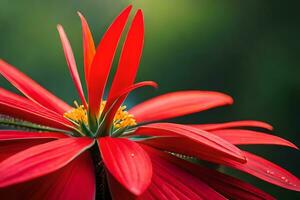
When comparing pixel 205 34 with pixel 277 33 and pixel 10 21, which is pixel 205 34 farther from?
pixel 10 21

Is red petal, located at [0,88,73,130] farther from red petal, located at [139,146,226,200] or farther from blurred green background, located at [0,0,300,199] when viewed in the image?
blurred green background, located at [0,0,300,199]

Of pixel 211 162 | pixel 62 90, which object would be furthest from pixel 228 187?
pixel 62 90

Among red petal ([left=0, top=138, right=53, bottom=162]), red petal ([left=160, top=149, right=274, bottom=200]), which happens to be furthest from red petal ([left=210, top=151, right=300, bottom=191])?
red petal ([left=0, top=138, right=53, bottom=162])

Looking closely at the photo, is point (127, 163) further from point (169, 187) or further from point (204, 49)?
point (204, 49)

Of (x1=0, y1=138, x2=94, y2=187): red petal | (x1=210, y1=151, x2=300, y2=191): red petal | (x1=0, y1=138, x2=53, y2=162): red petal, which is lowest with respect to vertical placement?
(x1=210, y1=151, x2=300, y2=191): red petal

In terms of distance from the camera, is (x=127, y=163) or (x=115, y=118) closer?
(x=127, y=163)

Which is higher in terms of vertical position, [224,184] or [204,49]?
[204,49]

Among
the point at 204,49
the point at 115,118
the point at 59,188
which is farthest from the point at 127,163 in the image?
the point at 204,49
